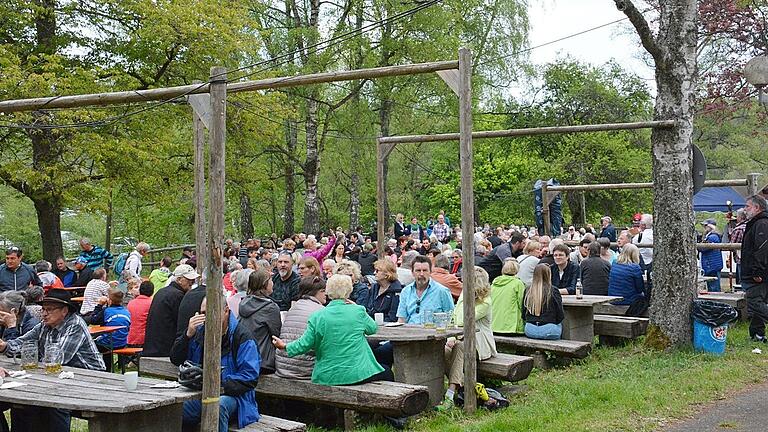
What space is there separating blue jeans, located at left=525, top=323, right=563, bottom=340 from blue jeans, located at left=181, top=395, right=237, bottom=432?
14.6ft

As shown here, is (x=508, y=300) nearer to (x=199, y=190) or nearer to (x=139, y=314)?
(x=199, y=190)

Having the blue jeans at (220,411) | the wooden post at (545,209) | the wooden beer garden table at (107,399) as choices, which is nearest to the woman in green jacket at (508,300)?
the blue jeans at (220,411)

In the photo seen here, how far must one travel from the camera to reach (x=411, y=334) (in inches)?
297

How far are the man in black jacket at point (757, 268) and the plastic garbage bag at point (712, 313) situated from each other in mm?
956

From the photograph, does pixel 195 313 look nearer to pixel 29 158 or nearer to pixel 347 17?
pixel 29 158

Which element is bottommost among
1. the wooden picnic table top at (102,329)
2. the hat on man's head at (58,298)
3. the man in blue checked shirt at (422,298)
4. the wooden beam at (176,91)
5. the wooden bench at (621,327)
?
the wooden bench at (621,327)

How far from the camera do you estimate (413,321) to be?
8.61 meters

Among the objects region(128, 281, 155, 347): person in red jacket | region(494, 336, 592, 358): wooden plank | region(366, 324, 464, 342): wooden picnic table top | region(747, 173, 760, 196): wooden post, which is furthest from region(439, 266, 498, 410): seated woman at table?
region(747, 173, 760, 196): wooden post

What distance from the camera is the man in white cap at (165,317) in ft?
26.2

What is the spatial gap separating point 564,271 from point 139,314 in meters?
5.95

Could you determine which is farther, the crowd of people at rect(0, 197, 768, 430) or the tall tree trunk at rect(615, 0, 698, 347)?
the tall tree trunk at rect(615, 0, 698, 347)

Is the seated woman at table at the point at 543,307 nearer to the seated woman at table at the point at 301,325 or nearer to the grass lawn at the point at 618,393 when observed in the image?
the grass lawn at the point at 618,393

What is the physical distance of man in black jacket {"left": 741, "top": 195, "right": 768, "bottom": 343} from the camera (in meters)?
9.85

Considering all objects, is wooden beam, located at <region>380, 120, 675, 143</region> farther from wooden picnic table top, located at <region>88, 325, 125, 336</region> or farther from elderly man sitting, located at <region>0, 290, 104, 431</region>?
elderly man sitting, located at <region>0, 290, 104, 431</region>
